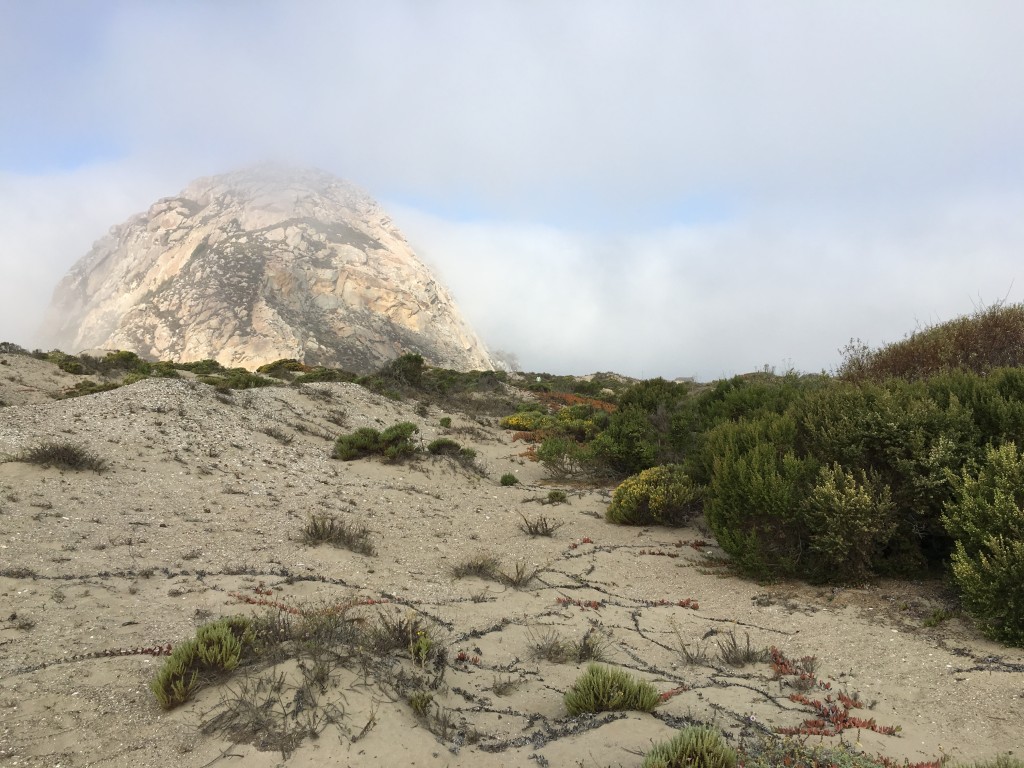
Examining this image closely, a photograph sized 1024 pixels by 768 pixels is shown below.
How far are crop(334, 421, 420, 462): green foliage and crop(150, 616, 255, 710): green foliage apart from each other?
9662mm

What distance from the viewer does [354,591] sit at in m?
6.55

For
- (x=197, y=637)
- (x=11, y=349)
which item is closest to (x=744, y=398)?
(x=197, y=637)

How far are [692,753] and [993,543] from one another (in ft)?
12.5

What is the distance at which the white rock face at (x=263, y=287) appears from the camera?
4612 cm

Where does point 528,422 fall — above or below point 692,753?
above

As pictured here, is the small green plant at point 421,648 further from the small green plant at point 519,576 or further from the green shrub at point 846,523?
the green shrub at point 846,523

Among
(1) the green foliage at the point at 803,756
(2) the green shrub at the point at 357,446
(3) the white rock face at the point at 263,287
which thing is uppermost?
(3) the white rock face at the point at 263,287

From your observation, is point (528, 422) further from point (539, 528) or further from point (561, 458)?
point (539, 528)

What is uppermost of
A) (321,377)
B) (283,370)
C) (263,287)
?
(263,287)

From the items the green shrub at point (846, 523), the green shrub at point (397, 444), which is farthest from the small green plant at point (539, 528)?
the green shrub at point (397, 444)

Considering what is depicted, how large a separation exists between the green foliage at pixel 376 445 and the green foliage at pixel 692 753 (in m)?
11.4

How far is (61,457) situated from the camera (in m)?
9.36

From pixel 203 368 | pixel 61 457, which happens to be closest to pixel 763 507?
pixel 61 457

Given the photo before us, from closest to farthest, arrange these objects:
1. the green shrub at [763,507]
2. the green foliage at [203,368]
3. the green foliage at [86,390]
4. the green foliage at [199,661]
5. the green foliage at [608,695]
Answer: the green foliage at [199,661], the green foliage at [608,695], the green shrub at [763,507], the green foliage at [86,390], the green foliage at [203,368]
